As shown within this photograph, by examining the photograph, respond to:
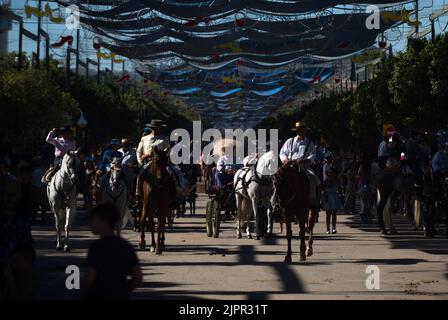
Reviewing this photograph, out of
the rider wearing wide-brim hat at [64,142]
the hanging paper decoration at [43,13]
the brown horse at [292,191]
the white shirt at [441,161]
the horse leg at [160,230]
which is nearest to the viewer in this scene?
the brown horse at [292,191]

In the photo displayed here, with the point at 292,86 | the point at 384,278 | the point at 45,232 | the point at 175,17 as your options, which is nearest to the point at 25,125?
the point at 175,17

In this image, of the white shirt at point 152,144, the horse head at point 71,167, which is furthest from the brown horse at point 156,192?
the horse head at point 71,167

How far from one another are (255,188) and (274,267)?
23.3ft

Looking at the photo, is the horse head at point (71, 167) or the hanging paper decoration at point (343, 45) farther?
the hanging paper decoration at point (343, 45)

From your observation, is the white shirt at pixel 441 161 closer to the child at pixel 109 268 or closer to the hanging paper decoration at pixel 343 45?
the child at pixel 109 268

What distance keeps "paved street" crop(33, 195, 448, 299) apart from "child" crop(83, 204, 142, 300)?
4675 millimetres

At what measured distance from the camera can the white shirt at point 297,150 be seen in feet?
66.2

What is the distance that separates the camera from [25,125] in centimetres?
4800

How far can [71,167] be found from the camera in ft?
70.5

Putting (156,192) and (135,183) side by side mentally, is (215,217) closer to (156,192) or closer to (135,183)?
(135,183)

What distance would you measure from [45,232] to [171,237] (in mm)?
3821

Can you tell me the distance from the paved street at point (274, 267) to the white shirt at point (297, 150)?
5.69 ft

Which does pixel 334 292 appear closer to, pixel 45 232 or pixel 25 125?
pixel 45 232

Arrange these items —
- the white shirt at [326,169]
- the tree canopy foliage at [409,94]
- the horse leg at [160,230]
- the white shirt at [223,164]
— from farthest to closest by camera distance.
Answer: the tree canopy foliage at [409,94] < the white shirt at [326,169] < the white shirt at [223,164] < the horse leg at [160,230]
